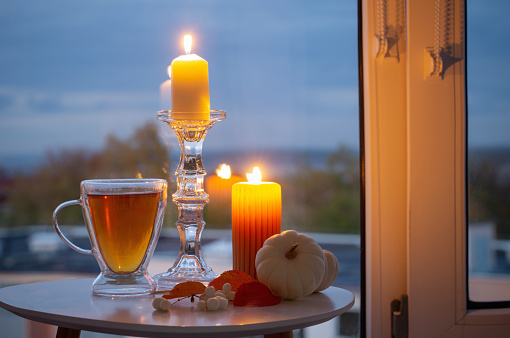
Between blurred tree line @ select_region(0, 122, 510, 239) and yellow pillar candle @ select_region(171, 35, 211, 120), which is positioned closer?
yellow pillar candle @ select_region(171, 35, 211, 120)

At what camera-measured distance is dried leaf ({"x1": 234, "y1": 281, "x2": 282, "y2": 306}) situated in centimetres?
79

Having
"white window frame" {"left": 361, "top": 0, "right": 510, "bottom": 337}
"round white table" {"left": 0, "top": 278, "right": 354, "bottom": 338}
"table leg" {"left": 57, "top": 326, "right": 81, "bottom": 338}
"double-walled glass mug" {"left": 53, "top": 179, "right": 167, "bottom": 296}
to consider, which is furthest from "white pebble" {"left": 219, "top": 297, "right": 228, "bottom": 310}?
"white window frame" {"left": 361, "top": 0, "right": 510, "bottom": 337}

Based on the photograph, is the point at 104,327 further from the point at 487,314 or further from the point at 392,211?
the point at 487,314

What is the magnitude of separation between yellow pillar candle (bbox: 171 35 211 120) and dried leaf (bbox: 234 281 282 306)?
315 millimetres

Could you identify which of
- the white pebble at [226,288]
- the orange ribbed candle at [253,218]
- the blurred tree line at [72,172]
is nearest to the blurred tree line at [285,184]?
the blurred tree line at [72,172]

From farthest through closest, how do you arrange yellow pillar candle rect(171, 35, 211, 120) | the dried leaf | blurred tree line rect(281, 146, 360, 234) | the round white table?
blurred tree line rect(281, 146, 360, 234), yellow pillar candle rect(171, 35, 211, 120), the dried leaf, the round white table

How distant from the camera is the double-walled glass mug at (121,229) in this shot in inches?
33.7

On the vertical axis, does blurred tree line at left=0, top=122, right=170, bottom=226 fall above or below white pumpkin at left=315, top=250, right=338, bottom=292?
above

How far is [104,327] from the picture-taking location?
689mm

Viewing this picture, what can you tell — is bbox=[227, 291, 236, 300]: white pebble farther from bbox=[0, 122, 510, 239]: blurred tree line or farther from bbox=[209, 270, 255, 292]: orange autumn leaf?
bbox=[0, 122, 510, 239]: blurred tree line

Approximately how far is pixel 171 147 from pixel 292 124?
31 cm

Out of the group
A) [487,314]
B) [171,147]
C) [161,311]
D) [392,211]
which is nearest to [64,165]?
[171,147]

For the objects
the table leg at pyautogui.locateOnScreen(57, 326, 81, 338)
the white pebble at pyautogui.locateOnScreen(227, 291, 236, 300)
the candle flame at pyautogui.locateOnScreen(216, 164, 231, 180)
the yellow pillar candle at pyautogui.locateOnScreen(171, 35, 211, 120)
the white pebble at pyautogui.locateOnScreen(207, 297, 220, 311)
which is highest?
the yellow pillar candle at pyautogui.locateOnScreen(171, 35, 211, 120)

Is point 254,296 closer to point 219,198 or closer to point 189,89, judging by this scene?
point 189,89
